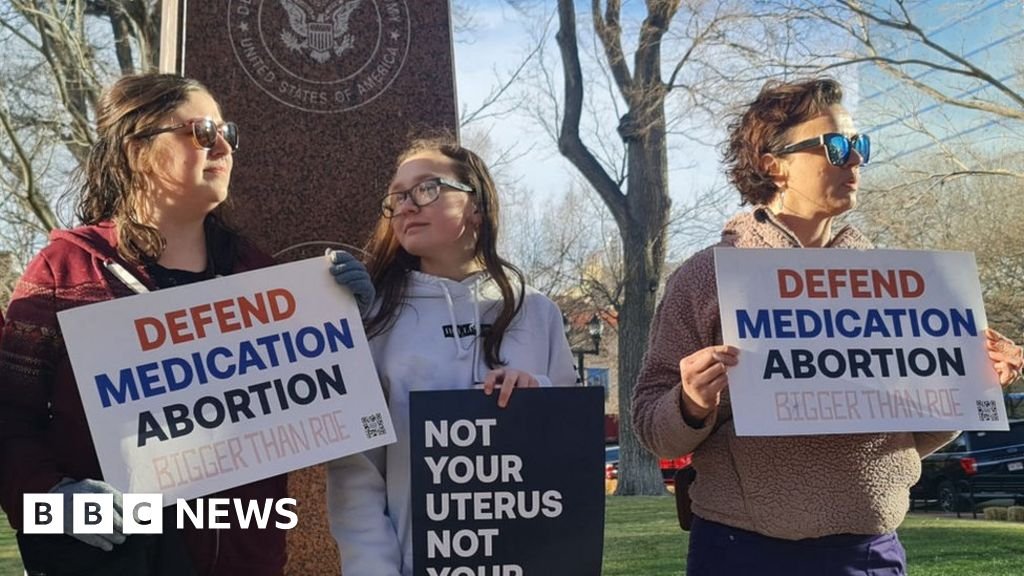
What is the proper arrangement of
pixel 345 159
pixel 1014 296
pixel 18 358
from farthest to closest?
pixel 1014 296, pixel 345 159, pixel 18 358

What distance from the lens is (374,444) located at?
2967 millimetres

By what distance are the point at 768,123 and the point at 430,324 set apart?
1.07 m

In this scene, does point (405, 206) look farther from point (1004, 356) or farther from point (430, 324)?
point (1004, 356)

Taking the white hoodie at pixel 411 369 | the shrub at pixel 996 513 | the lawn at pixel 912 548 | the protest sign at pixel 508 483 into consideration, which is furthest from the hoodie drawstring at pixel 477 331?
the shrub at pixel 996 513

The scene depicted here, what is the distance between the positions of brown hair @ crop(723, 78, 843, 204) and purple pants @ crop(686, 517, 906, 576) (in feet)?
3.07

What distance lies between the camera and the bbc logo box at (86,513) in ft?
8.66

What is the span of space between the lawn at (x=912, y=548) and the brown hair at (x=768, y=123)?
5652 mm

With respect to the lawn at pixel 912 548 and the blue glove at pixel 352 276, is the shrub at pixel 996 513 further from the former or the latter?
the blue glove at pixel 352 276

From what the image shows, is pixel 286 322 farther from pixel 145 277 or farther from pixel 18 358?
pixel 18 358

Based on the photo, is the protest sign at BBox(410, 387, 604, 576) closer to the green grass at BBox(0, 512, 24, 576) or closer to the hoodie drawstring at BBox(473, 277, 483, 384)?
the hoodie drawstring at BBox(473, 277, 483, 384)

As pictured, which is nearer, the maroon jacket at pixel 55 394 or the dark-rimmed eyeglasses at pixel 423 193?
the maroon jacket at pixel 55 394

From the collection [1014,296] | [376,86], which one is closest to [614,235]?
[1014,296]

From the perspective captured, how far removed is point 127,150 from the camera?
3.10 meters

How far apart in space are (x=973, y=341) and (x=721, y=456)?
0.78 m
